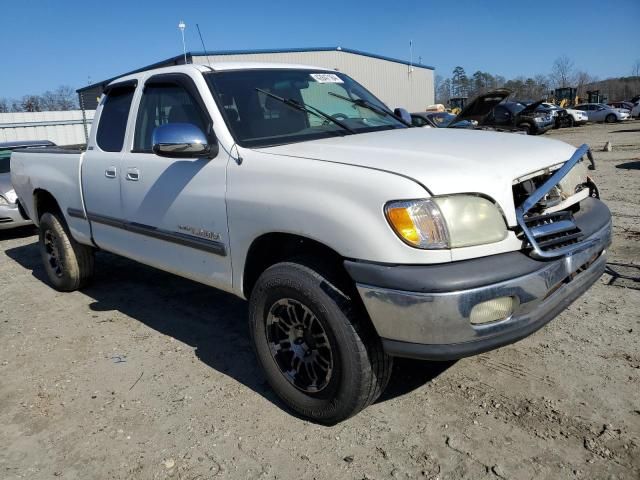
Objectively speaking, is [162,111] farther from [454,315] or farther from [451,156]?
[454,315]

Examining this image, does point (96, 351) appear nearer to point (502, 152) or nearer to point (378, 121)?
point (378, 121)

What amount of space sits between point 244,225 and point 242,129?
64 centimetres

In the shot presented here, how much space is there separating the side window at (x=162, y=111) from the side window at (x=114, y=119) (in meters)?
0.23

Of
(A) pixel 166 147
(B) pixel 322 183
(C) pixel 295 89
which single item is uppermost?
(C) pixel 295 89

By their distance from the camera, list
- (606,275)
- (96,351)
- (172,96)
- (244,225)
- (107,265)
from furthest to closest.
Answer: (107,265)
(606,275)
(96,351)
(172,96)
(244,225)

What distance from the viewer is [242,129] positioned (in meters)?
3.11

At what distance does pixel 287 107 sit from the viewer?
333 cm

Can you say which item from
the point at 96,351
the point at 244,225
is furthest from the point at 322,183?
the point at 96,351

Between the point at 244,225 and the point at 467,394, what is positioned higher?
the point at 244,225

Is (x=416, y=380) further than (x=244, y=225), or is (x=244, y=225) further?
(x=416, y=380)

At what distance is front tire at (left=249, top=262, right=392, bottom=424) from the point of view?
2.44 metres

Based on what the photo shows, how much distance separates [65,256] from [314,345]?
3360 millimetres

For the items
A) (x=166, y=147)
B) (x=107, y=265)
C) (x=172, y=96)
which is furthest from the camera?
(x=107, y=265)

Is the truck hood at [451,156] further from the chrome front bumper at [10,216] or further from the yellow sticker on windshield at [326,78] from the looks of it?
the chrome front bumper at [10,216]
